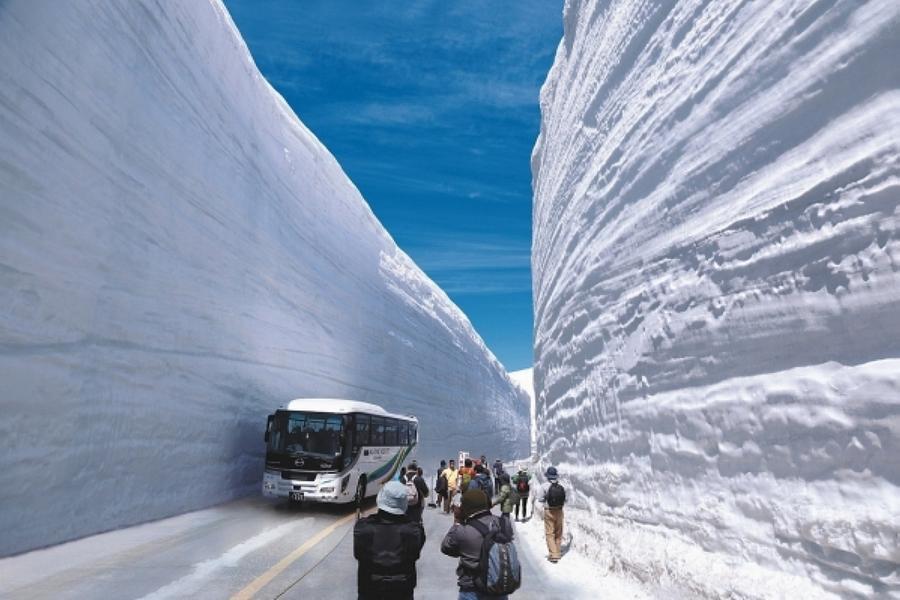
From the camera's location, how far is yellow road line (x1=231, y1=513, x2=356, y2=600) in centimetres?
593

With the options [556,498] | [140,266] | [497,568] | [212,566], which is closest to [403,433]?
[140,266]

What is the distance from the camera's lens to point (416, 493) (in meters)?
6.77

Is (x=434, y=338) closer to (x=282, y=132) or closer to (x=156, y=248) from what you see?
(x=282, y=132)

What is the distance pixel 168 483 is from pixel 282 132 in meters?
13.7

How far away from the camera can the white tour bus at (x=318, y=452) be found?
12594 mm

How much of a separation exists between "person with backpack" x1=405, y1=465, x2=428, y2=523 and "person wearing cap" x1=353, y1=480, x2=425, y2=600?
2.76m

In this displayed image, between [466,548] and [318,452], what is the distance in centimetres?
984

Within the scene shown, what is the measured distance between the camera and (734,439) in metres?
5.20

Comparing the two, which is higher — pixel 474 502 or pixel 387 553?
pixel 474 502

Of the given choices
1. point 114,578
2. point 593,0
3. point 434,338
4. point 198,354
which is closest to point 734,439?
point 114,578

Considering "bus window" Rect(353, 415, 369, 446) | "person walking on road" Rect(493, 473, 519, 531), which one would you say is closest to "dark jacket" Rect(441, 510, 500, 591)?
"person walking on road" Rect(493, 473, 519, 531)

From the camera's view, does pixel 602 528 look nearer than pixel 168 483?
Yes

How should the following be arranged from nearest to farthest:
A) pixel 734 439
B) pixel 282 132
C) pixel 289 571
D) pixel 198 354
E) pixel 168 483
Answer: pixel 734 439 → pixel 289 571 → pixel 168 483 → pixel 198 354 → pixel 282 132

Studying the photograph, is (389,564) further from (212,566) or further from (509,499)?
(509,499)
